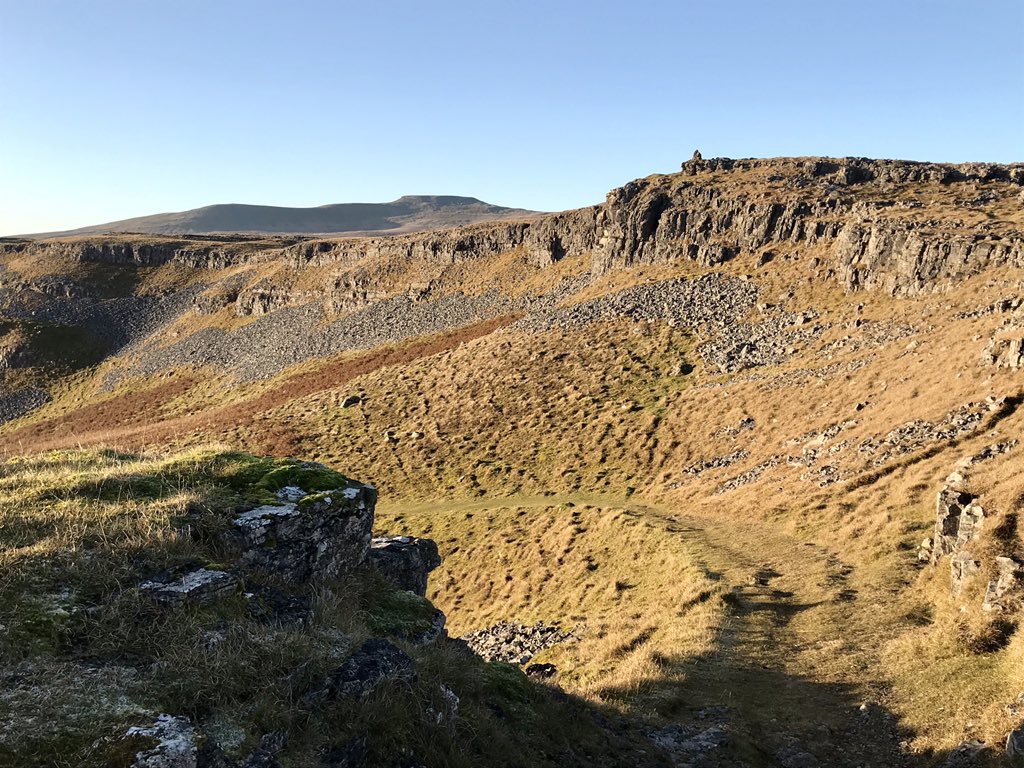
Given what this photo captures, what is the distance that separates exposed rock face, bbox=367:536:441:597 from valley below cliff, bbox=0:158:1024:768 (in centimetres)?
10

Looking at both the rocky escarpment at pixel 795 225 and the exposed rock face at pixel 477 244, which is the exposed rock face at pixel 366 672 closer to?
the rocky escarpment at pixel 795 225

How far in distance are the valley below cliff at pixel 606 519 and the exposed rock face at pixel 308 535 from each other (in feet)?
0.24

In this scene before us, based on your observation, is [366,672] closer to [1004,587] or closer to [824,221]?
[1004,587]

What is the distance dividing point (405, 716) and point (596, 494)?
26.3 meters

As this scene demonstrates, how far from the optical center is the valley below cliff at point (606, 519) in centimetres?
740

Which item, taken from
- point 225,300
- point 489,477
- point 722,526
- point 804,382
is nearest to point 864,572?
point 722,526

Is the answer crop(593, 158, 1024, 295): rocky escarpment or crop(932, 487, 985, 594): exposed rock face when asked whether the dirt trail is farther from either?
crop(593, 158, 1024, 295): rocky escarpment

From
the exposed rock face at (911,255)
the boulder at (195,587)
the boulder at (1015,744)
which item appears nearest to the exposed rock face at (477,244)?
the exposed rock face at (911,255)

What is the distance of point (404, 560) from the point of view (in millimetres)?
13477

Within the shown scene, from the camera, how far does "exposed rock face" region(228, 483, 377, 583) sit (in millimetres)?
9984

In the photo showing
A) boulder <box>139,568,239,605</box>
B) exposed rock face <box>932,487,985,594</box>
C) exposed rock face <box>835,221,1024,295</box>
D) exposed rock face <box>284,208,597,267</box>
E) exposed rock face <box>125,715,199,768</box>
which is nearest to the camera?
exposed rock face <box>125,715,199,768</box>

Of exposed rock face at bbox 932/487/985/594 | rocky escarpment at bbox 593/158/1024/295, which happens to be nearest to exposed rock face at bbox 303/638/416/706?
exposed rock face at bbox 932/487/985/594

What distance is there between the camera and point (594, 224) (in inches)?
2928

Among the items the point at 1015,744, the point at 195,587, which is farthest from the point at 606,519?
the point at 195,587
